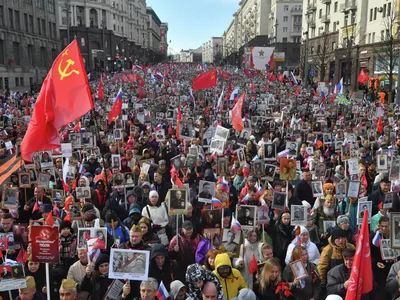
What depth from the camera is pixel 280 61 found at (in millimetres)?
70938

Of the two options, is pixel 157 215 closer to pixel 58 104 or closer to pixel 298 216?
pixel 298 216

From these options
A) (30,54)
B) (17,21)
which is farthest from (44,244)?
(30,54)

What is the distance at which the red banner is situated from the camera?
4.89m

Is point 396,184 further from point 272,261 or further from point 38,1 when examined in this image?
point 38,1

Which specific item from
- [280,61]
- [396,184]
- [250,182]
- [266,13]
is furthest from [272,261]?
[266,13]

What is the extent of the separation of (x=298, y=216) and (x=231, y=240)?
3.71ft

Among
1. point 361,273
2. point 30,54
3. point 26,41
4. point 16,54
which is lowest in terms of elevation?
point 361,273

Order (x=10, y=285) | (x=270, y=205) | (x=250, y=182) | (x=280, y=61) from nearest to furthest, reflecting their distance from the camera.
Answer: (x=10, y=285) → (x=270, y=205) → (x=250, y=182) → (x=280, y=61)

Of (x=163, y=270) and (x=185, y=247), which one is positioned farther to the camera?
(x=185, y=247)

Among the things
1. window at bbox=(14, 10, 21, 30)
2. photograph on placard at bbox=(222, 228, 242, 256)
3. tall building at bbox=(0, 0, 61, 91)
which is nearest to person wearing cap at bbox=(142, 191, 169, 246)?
photograph on placard at bbox=(222, 228, 242, 256)

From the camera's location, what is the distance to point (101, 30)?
270 feet

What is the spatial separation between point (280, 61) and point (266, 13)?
30192 millimetres

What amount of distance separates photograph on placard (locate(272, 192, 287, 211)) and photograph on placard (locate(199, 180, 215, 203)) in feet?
3.47

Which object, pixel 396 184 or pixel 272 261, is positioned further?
pixel 396 184
